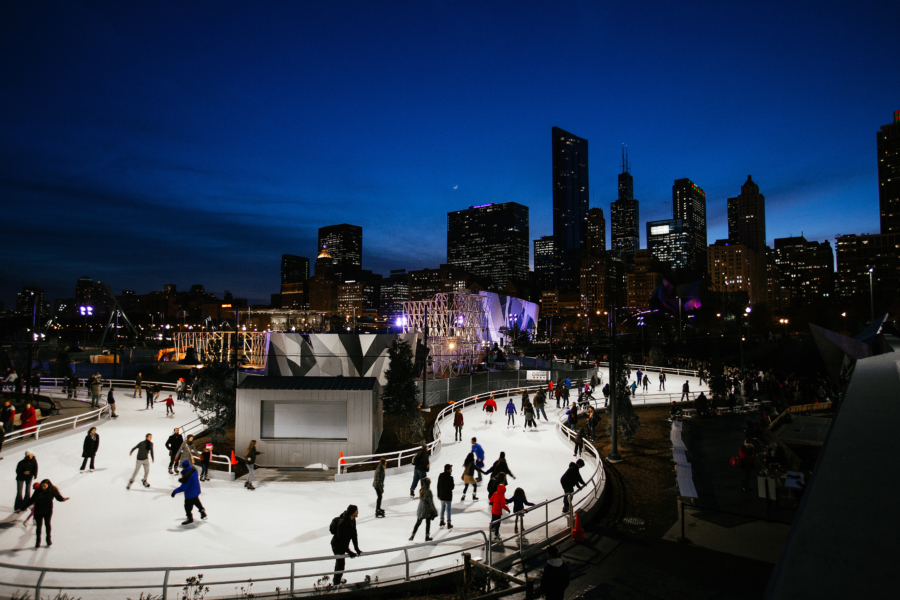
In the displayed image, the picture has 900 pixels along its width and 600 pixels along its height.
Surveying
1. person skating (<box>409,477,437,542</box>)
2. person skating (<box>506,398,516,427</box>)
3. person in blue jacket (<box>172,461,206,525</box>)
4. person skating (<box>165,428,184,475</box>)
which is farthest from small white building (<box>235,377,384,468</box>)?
person skating (<box>506,398,516,427</box>)

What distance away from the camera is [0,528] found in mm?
9172

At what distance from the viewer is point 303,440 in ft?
49.6

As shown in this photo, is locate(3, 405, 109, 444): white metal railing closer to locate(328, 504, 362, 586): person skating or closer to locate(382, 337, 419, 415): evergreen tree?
locate(382, 337, 419, 415): evergreen tree

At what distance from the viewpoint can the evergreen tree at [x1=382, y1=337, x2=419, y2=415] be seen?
19.5 meters

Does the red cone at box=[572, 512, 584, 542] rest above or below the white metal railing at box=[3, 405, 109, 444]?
below

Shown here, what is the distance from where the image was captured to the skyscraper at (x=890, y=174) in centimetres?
14882

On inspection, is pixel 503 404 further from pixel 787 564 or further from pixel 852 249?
pixel 852 249

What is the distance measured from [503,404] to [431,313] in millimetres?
38005

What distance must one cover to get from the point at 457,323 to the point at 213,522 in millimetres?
52836

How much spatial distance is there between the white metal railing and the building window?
6.73 meters

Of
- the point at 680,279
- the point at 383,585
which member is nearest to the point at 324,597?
the point at 383,585

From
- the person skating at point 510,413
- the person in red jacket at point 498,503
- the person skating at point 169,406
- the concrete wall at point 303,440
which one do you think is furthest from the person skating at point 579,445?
the person skating at point 169,406

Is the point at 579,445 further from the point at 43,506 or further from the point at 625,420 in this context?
the point at 43,506

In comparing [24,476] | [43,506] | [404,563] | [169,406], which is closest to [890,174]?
[169,406]
